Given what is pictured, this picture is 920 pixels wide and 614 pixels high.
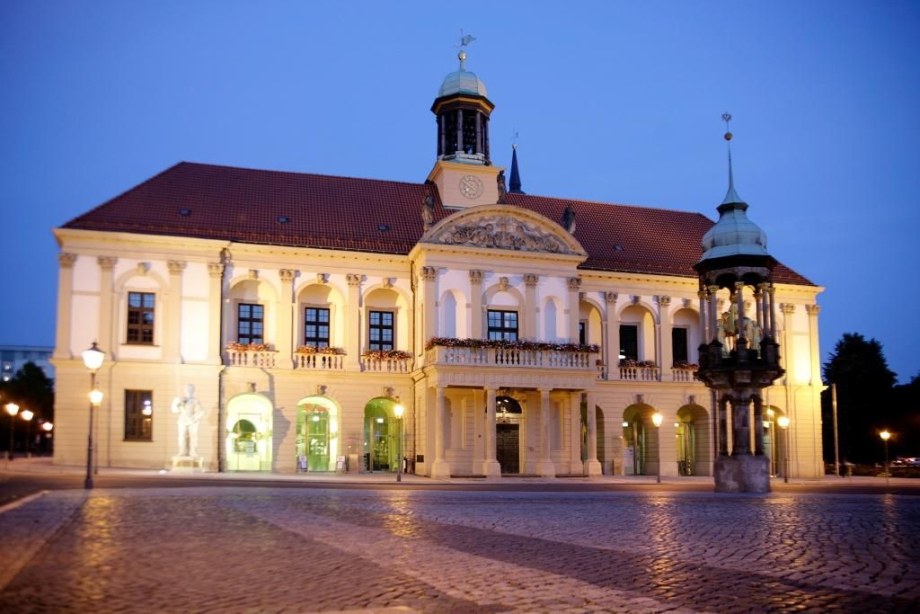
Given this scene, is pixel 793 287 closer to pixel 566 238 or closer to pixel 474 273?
pixel 566 238

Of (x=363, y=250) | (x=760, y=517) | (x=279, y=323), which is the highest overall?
(x=363, y=250)

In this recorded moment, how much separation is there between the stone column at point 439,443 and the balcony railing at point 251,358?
303 inches

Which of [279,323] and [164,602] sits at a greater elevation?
[279,323]

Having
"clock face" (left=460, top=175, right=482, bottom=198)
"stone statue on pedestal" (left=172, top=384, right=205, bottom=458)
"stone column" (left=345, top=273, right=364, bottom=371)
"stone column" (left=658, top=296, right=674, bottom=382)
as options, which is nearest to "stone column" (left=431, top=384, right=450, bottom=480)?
"stone column" (left=345, top=273, right=364, bottom=371)

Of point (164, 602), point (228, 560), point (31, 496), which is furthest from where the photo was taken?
point (31, 496)

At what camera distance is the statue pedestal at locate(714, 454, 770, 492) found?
94.8 ft

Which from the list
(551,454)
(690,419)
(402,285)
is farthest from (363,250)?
(690,419)

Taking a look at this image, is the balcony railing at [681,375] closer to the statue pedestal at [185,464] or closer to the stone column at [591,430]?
the stone column at [591,430]

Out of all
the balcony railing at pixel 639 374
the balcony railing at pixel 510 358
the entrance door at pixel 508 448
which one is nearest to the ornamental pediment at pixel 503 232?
the balcony railing at pixel 510 358

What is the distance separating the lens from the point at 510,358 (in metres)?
41.3

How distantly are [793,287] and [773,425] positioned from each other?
24.4 feet

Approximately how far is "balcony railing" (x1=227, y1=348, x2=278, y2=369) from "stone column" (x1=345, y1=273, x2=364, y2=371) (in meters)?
3.47

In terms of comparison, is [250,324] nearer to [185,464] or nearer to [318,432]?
[318,432]

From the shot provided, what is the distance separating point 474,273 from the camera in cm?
4319
